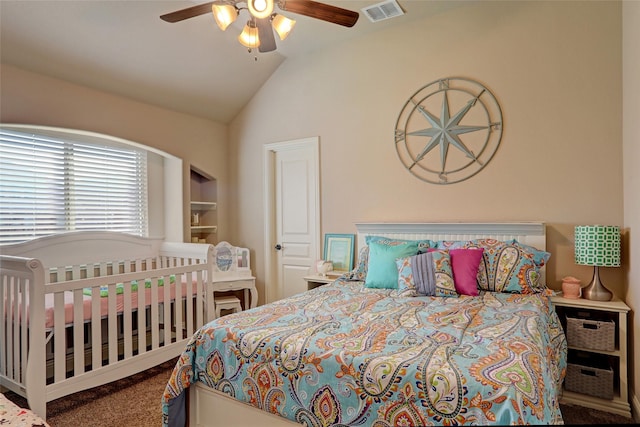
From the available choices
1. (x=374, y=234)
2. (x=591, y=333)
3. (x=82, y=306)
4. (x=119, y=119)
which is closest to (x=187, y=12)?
(x=119, y=119)

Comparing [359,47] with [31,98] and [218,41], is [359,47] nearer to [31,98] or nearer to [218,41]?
[218,41]

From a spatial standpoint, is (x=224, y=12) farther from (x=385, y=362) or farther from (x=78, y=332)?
(x=78, y=332)

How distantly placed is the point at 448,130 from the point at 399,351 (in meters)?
Answer: 2.32

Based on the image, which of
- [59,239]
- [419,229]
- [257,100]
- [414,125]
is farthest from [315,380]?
[257,100]

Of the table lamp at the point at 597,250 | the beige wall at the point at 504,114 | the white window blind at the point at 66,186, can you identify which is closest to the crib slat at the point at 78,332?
Answer: the white window blind at the point at 66,186

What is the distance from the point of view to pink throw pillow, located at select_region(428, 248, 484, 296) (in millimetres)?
2543

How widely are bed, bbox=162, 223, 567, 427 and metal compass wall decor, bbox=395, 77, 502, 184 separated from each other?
70 cm

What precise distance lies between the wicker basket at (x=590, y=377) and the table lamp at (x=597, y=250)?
17.8 inches

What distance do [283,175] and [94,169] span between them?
1966 mm

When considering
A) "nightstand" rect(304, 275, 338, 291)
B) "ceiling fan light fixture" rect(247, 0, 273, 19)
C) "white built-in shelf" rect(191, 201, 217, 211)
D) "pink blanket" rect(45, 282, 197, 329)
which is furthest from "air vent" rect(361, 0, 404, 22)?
"pink blanket" rect(45, 282, 197, 329)

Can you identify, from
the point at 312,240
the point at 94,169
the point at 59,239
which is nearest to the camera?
the point at 59,239

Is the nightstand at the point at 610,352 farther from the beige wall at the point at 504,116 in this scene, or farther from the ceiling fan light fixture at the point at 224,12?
the ceiling fan light fixture at the point at 224,12

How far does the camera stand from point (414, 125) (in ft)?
11.3

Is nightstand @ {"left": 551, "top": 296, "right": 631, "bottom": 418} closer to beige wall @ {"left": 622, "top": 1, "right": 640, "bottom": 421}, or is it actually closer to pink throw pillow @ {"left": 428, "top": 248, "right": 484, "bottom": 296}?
beige wall @ {"left": 622, "top": 1, "right": 640, "bottom": 421}
